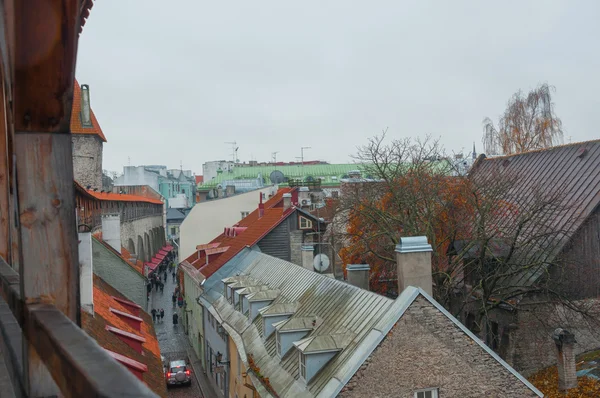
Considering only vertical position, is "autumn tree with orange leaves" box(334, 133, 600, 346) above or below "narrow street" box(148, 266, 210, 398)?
above

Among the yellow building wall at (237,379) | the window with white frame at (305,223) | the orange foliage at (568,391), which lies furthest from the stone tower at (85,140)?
the orange foliage at (568,391)

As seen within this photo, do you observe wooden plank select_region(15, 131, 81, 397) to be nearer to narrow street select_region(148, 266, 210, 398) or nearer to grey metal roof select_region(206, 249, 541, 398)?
grey metal roof select_region(206, 249, 541, 398)

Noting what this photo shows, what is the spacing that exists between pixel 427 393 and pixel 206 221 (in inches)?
1233

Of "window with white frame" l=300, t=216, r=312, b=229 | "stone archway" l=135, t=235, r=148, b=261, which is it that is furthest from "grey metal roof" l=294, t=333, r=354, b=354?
"stone archway" l=135, t=235, r=148, b=261

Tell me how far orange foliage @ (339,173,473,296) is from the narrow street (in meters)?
8.30

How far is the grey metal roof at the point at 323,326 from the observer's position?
10836 millimetres

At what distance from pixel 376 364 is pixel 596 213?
1462cm

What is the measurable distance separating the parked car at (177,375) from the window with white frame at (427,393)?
50.5 ft

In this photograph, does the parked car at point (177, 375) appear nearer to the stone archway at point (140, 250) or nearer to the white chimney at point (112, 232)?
the white chimney at point (112, 232)

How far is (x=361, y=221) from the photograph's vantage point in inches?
A: 1008

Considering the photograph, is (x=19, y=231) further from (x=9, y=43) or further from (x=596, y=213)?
(x=596, y=213)

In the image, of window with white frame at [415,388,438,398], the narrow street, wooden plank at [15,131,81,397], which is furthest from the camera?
the narrow street

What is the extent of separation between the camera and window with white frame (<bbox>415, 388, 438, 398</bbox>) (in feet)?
36.2

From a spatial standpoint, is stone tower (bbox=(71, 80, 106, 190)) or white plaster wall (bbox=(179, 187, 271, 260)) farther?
stone tower (bbox=(71, 80, 106, 190))
